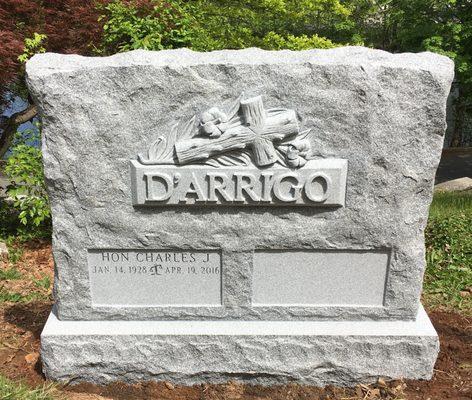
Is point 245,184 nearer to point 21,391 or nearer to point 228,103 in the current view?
point 228,103

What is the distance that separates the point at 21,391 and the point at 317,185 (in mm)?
1929

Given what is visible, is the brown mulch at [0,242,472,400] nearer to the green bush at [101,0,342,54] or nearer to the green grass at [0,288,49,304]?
the green grass at [0,288,49,304]

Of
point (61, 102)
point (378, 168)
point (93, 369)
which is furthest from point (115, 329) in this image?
point (378, 168)

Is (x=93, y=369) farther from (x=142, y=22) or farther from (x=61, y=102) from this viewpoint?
(x=142, y=22)

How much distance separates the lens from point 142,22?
515 cm

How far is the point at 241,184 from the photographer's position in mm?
2859

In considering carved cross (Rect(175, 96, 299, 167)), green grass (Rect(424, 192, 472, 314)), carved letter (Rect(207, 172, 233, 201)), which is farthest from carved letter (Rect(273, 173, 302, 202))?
green grass (Rect(424, 192, 472, 314))

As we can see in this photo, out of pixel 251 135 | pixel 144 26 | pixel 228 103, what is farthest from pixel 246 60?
pixel 144 26

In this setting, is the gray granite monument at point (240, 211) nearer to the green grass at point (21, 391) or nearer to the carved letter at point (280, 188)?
the carved letter at point (280, 188)

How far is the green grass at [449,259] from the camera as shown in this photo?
413 cm

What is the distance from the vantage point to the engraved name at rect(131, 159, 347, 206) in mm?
2840

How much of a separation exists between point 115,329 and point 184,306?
16.6 inches

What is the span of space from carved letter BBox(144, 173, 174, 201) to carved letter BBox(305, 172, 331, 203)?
29.1 inches

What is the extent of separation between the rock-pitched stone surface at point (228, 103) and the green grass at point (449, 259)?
3.86 feet
